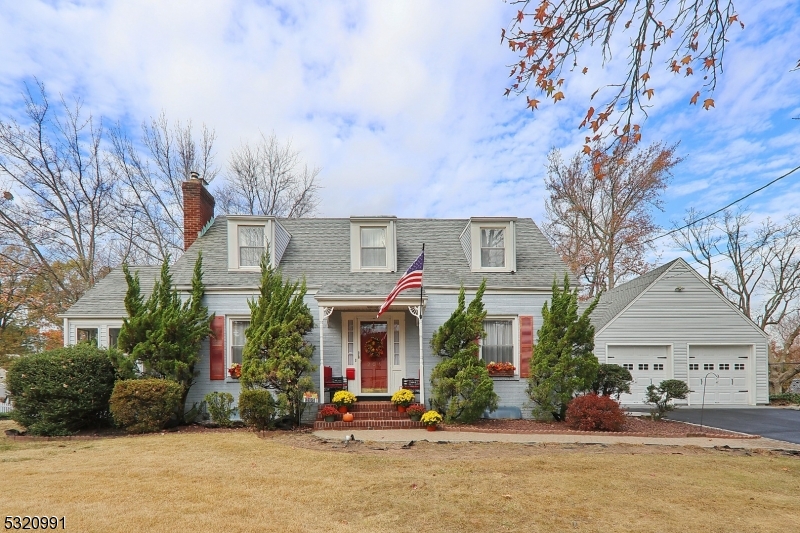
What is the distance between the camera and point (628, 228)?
22672 mm

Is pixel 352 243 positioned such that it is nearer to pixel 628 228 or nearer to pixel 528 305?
pixel 528 305

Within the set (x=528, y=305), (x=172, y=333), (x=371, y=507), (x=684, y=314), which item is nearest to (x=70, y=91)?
(x=172, y=333)

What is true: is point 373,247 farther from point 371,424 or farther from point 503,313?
point 371,424

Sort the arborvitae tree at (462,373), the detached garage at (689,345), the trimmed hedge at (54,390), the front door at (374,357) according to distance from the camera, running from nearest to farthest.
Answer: the trimmed hedge at (54,390)
the arborvitae tree at (462,373)
the front door at (374,357)
the detached garage at (689,345)

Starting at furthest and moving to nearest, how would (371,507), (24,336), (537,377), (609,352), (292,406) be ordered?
(24,336)
(609,352)
(537,377)
(292,406)
(371,507)

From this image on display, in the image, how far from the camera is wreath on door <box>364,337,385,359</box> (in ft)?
39.2

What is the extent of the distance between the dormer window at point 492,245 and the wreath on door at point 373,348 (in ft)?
11.1

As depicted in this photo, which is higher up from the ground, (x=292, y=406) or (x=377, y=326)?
(x=377, y=326)

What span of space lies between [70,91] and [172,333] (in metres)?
14.4

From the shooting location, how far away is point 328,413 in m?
10.3

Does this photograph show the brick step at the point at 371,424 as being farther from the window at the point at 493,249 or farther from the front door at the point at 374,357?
the window at the point at 493,249

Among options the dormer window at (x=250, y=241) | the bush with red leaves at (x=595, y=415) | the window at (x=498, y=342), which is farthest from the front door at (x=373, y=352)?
the bush with red leaves at (x=595, y=415)

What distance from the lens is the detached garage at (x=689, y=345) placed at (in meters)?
16.0

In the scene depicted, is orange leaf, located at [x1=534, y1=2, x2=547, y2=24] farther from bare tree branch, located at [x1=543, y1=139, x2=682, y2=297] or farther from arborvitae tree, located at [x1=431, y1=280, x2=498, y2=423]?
bare tree branch, located at [x1=543, y1=139, x2=682, y2=297]
